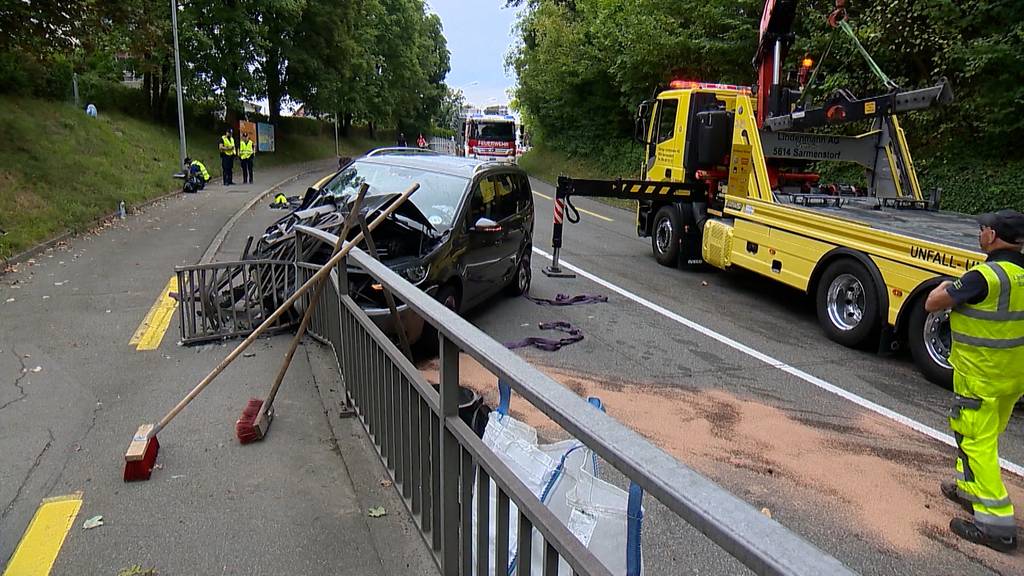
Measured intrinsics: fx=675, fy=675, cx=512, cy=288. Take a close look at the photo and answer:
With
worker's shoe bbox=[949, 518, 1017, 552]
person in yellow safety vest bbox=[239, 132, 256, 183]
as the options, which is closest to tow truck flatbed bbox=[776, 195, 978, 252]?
worker's shoe bbox=[949, 518, 1017, 552]

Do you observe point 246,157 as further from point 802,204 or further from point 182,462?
point 182,462

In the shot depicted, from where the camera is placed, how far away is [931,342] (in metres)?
6.14

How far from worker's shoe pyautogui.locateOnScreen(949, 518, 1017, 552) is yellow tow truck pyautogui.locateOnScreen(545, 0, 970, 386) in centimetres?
265

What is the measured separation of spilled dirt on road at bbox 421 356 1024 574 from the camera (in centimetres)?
380

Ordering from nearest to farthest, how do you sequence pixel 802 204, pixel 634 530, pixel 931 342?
pixel 634 530
pixel 931 342
pixel 802 204

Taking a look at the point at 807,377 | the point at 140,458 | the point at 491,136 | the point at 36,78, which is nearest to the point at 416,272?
the point at 140,458

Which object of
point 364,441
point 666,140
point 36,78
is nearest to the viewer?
point 364,441

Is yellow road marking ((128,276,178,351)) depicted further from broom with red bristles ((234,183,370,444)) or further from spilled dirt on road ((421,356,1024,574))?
spilled dirt on road ((421,356,1024,574))

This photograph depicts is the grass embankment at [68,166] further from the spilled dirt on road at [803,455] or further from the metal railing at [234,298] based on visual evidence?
the spilled dirt on road at [803,455]

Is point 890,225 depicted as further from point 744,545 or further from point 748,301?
point 744,545

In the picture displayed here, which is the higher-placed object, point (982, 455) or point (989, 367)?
point (989, 367)

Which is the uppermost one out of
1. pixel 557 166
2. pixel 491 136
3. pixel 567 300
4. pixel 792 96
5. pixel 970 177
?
pixel 491 136

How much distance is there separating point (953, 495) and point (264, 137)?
119 feet

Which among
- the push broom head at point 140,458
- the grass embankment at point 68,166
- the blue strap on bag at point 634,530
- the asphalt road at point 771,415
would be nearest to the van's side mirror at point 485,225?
the asphalt road at point 771,415
